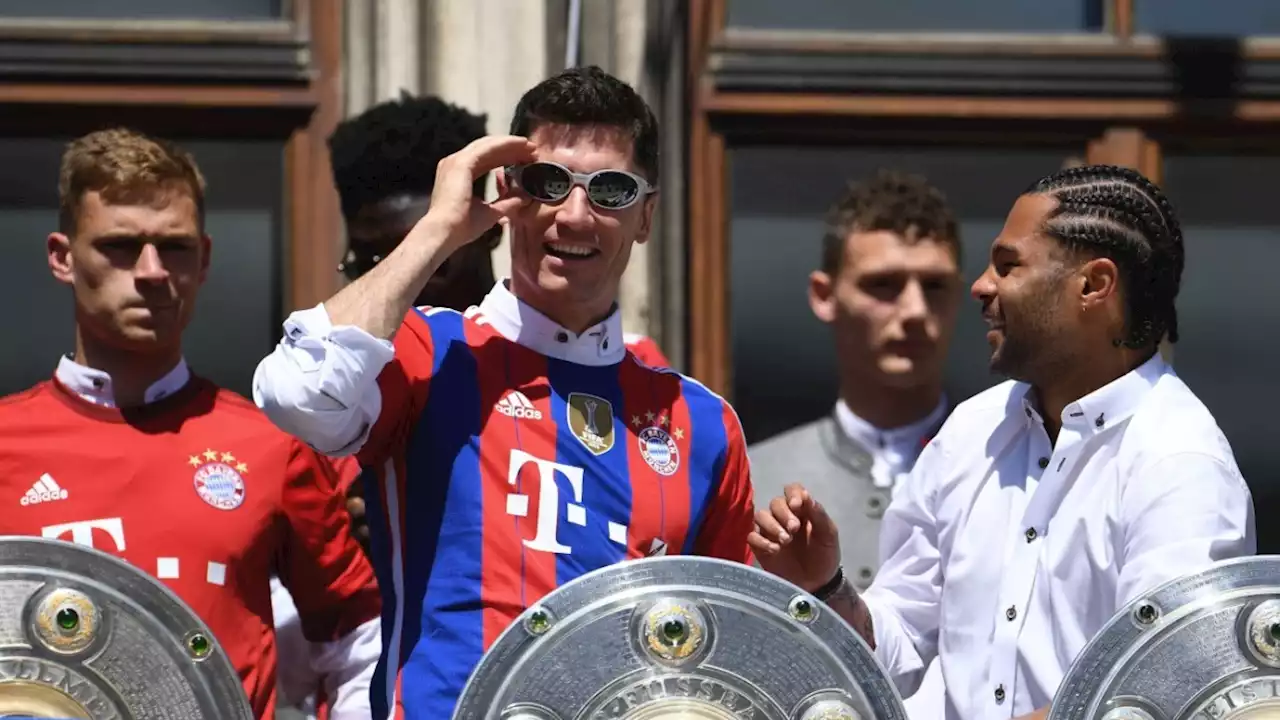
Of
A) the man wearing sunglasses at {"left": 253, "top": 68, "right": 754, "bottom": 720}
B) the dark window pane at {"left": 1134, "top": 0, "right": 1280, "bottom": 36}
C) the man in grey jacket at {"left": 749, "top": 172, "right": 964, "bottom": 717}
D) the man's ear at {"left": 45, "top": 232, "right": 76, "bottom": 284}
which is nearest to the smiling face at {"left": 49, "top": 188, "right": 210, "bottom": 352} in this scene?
the man's ear at {"left": 45, "top": 232, "right": 76, "bottom": 284}

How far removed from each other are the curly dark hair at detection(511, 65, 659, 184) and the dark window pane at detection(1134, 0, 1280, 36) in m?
2.05

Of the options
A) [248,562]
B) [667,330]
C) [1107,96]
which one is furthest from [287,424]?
[1107,96]

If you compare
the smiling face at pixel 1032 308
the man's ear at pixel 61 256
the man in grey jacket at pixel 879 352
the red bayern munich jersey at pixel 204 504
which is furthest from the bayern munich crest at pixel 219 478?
the man in grey jacket at pixel 879 352

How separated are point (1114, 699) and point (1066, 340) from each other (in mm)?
801

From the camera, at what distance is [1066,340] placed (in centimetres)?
370

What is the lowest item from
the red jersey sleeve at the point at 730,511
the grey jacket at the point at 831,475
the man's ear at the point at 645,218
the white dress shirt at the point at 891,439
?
the grey jacket at the point at 831,475

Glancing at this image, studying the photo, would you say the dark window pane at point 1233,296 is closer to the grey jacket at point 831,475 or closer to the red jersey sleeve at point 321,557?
the grey jacket at point 831,475

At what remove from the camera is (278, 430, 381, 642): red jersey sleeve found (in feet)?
13.1

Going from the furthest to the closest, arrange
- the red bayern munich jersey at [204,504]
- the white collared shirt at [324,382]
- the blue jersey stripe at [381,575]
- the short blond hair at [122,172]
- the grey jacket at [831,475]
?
the grey jacket at [831,475] → the short blond hair at [122,172] → the red bayern munich jersey at [204,504] → the blue jersey stripe at [381,575] → the white collared shirt at [324,382]

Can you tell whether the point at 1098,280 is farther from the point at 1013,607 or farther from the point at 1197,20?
the point at 1197,20

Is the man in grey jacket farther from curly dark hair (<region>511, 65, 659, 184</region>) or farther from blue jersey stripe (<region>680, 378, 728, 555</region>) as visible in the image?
curly dark hair (<region>511, 65, 659, 184</region>)

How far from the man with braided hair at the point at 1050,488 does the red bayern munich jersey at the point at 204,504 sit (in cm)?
85

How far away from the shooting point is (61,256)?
13.7 ft

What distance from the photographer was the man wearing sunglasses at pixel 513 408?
3320 millimetres
